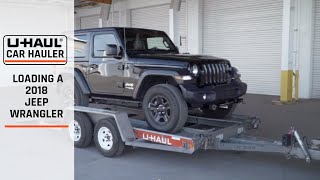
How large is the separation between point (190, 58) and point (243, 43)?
30.2 feet

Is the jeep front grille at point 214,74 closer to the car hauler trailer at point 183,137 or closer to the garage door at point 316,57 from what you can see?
the car hauler trailer at point 183,137

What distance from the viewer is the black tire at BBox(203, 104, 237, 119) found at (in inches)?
266

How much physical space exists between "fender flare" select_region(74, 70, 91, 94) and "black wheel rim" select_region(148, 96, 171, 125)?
1816 millimetres

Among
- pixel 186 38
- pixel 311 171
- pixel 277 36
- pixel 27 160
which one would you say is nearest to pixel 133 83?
pixel 27 160

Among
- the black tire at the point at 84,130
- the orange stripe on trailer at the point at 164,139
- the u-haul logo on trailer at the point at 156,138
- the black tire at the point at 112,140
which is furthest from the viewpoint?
the black tire at the point at 84,130

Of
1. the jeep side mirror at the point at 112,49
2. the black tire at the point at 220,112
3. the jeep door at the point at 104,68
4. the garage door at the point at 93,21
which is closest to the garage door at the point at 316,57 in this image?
the black tire at the point at 220,112

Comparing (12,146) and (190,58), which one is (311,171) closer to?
(190,58)

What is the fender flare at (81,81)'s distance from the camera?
714cm

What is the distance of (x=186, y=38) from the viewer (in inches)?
630

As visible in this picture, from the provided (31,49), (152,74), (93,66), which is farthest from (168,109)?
(31,49)

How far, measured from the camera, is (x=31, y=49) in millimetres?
13430

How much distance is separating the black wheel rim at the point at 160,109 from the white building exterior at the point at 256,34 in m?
6.52

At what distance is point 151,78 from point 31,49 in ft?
28.7

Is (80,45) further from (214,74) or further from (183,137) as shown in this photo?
(183,137)
